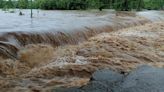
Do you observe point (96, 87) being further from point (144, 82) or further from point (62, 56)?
point (62, 56)

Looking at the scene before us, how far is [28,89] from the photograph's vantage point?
493 cm

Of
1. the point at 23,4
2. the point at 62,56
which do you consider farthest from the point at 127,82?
the point at 23,4

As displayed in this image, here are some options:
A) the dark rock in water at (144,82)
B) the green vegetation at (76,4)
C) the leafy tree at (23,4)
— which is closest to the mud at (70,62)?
the dark rock in water at (144,82)

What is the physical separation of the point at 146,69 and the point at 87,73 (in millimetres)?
1062

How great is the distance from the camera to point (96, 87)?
176 inches

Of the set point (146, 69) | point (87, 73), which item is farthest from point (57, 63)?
point (146, 69)

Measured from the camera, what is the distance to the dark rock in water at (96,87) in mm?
4359

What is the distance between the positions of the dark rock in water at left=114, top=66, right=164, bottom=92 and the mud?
0.61 meters

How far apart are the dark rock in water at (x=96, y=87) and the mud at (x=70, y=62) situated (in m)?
0.32

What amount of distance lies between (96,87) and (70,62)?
7.12 ft

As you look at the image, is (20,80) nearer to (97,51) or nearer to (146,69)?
(146,69)

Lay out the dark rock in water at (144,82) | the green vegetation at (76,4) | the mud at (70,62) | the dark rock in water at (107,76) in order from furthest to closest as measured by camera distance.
→ the green vegetation at (76,4) → the mud at (70,62) → the dark rock in water at (107,76) → the dark rock in water at (144,82)

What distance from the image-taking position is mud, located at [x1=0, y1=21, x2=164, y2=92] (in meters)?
5.24

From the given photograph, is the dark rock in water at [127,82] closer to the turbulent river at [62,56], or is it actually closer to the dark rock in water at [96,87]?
the dark rock in water at [96,87]
